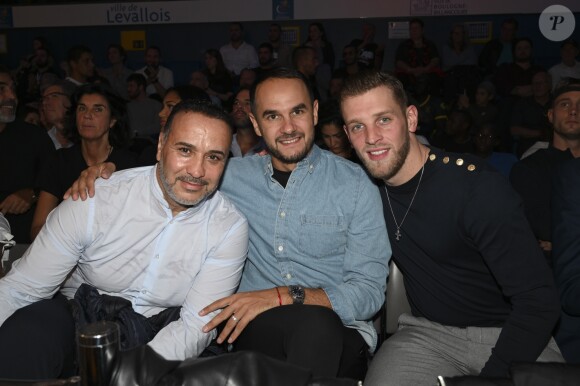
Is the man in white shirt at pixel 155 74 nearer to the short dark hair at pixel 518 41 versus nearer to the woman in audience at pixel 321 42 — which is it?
the woman in audience at pixel 321 42

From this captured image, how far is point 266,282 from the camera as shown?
7.95ft

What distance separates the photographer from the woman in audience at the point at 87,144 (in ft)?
10.6

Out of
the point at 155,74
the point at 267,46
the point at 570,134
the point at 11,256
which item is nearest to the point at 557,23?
the point at 267,46

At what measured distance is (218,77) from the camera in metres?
8.54

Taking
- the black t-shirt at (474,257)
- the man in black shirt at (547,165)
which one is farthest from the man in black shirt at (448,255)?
the man in black shirt at (547,165)

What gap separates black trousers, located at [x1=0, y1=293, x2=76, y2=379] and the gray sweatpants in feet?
3.42

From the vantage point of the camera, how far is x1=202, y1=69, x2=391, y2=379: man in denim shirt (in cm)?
209

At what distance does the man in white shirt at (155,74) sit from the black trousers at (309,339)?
7479mm

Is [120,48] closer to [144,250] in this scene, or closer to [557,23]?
[557,23]

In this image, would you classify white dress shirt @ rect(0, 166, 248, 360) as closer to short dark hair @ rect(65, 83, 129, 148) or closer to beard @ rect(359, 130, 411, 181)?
beard @ rect(359, 130, 411, 181)

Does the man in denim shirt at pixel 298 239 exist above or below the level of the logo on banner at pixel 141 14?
below

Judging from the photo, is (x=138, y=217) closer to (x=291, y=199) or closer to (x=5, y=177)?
(x=291, y=199)

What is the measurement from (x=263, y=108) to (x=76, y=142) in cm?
168

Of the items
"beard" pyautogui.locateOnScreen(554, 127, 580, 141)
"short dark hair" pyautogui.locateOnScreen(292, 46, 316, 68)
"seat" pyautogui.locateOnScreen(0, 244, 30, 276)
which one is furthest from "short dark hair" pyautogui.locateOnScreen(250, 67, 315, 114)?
"short dark hair" pyautogui.locateOnScreen(292, 46, 316, 68)
